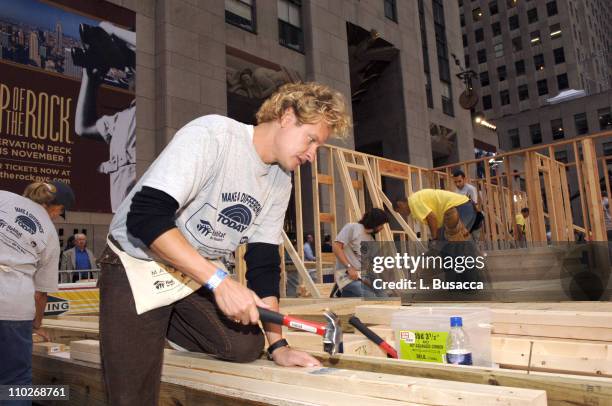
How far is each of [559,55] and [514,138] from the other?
11.5 metres

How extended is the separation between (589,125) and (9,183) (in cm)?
5297

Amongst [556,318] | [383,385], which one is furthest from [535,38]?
[383,385]

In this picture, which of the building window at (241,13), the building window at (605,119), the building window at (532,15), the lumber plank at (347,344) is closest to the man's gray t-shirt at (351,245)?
the lumber plank at (347,344)

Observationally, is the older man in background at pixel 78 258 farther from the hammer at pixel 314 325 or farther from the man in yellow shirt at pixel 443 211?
the hammer at pixel 314 325

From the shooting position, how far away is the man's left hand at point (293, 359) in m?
2.44

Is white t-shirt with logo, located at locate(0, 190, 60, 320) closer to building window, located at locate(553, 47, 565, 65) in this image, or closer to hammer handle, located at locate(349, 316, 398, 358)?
hammer handle, located at locate(349, 316, 398, 358)

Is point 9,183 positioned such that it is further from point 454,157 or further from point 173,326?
point 454,157

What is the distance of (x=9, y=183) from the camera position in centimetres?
1134

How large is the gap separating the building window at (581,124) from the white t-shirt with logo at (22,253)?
5588 centimetres

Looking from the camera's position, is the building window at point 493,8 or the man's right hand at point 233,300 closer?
the man's right hand at point 233,300

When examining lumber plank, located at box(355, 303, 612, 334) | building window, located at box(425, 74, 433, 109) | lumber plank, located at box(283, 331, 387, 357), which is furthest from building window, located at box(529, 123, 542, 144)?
lumber plank, located at box(283, 331, 387, 357)

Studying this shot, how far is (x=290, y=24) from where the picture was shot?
19.5 metres

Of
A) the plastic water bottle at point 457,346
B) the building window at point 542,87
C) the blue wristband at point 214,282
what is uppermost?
the building window at point 542,87

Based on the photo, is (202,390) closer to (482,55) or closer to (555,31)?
(555,31)
